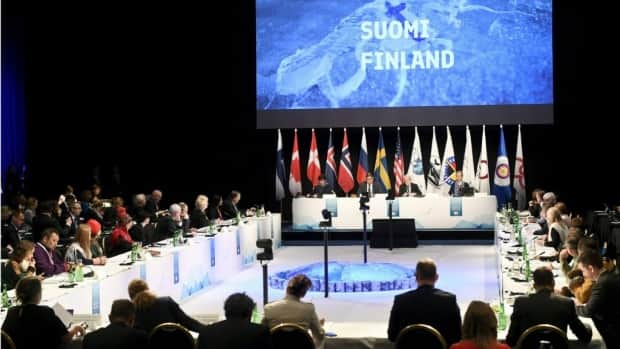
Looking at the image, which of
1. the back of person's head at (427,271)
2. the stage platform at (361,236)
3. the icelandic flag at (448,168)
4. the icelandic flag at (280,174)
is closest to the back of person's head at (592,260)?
the back of person's head at (427,271)

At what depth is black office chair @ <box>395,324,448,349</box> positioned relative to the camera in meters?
5.33

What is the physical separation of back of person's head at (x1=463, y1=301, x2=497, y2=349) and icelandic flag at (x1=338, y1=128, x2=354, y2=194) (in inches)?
512

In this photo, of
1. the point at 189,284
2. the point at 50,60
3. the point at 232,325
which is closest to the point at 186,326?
the point at 232,325

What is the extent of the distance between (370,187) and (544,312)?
37.5 feet

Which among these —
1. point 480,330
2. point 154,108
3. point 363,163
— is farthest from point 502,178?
point 480,330

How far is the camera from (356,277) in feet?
39.8

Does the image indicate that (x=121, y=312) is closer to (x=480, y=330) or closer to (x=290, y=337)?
(x=290, y=337)

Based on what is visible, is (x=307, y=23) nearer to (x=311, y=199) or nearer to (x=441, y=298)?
(x=311, y=199)

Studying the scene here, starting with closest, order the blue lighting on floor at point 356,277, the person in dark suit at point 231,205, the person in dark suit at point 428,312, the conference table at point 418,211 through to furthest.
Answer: the person in dark suit at point 428,312, the blue lighting on floor at point 356,277, the person in dark suit at point 231,205, the conference table at point 418,211

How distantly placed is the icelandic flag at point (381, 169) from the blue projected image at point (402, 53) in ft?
2.80

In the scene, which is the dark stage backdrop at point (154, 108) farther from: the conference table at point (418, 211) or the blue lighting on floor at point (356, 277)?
the blue lighting on floor at point (356, 277)

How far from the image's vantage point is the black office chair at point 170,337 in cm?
556

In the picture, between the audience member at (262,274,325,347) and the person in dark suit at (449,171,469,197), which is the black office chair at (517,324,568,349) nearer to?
the audience member at (262,274,325,347)

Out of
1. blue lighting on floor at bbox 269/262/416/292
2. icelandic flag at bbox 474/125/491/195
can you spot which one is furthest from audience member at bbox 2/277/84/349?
icelandic flag at bbox 474/125/491/195
